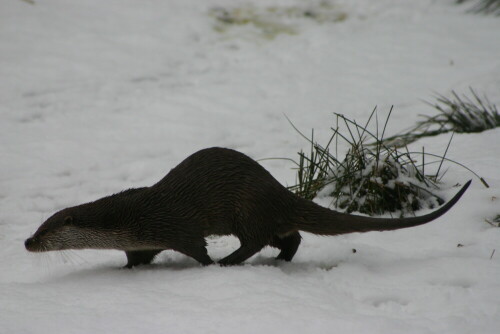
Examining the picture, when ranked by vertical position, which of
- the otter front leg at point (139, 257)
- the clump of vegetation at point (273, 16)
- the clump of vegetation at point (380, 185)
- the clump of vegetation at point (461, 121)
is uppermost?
the clump of vegetation at point (273, 16)

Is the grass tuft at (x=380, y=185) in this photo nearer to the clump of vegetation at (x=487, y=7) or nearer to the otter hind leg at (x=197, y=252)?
the otter hind leg at (x=197, y=252)

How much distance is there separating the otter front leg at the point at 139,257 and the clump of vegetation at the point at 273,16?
4.75m

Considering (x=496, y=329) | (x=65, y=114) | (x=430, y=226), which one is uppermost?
(x=65, y=114)

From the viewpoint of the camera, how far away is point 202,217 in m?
2.70

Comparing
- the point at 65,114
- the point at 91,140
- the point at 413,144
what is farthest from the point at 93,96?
the point at 413,144

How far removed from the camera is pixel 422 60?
21.6 ft

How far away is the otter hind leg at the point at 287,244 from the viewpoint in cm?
287

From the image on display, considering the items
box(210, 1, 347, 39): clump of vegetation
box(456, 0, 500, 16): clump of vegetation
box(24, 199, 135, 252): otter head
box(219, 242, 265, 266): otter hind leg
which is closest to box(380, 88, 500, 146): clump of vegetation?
box(219, 242, 265, 266): otter hind leg

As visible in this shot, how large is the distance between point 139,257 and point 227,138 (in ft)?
7.48

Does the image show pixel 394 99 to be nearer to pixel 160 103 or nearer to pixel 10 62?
pixel 160 103

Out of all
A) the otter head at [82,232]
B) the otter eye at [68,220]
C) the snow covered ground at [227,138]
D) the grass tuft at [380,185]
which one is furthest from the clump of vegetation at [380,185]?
the otter eye at [68,220]

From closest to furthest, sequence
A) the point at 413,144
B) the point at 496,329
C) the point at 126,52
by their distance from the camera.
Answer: the point at 496,329, the point at 413,144, the point at 126,52

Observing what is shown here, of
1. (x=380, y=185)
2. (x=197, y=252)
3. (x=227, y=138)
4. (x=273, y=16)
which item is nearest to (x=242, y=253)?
(x=197, y=252)

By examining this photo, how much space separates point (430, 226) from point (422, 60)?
3.87 meters
